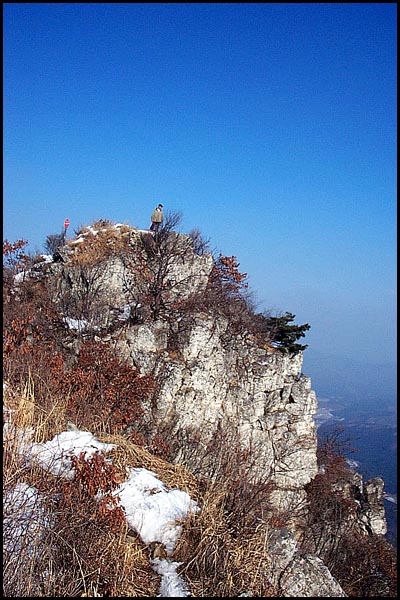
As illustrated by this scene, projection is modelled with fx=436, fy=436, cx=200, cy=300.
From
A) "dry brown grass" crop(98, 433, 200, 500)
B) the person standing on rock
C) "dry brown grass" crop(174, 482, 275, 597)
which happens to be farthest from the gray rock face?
"dry brown grass" crop(174, 482, 275, 597)

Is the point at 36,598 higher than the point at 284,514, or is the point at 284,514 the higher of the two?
the point at 36,598

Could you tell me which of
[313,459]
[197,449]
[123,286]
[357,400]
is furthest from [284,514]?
[357,400]

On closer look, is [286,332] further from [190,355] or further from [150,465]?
[150,465]

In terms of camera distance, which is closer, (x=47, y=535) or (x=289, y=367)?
(x=47, y=535)

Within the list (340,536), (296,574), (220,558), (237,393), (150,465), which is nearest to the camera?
(220,558)

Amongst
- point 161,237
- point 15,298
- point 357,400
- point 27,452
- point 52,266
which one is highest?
point 161,237

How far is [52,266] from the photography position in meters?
14.2

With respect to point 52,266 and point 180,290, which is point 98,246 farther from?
point 180,290

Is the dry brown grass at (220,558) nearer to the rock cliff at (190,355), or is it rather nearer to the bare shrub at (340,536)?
the rock cliff at (190,355)

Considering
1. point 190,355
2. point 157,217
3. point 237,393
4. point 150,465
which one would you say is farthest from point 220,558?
point 157,217

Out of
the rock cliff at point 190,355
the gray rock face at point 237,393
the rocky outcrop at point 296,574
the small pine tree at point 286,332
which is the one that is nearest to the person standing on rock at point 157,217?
the rock cliff at point 190,355

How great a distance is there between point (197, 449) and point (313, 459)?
6.36 meters

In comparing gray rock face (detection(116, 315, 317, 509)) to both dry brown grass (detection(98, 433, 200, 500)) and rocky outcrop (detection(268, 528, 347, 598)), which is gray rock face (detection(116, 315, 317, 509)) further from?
rocky outcrop (detection(268, 528, 347, 598))

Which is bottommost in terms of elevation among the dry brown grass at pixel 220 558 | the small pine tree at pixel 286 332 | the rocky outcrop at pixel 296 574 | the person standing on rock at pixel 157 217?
the rocky outcrop at pixel 296 574
